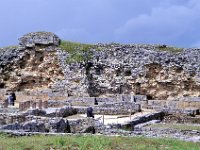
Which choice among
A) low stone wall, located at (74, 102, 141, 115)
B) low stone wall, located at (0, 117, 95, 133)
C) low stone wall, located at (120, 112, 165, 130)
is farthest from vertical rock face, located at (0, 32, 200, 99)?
low stone wall, located at (0, 117, 95, 133)

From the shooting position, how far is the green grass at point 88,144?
1252 cm

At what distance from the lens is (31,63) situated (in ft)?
149

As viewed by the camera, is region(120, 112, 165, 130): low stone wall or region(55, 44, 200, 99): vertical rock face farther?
region(55, 44, 200, 99): vertical rock face

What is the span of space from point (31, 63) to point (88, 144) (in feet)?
109

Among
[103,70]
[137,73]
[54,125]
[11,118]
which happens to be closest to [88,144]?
[54,125]

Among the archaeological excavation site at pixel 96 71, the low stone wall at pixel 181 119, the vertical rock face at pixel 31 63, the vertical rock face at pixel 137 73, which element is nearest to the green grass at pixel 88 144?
the low stone wall at pixel 181 119

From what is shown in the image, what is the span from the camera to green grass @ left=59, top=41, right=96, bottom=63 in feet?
145

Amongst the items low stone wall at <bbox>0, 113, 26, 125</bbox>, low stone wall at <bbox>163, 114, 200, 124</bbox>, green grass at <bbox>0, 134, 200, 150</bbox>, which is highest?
Result: low stone wall at <bbox>0, 113, 26, 125</bbox>

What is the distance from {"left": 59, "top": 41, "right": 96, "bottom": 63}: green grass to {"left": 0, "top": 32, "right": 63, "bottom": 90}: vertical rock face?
101 centimetres

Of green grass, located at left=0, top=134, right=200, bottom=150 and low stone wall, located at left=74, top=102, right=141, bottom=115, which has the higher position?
low stone wall, located at left=74, top=102, right=141, bottom=115

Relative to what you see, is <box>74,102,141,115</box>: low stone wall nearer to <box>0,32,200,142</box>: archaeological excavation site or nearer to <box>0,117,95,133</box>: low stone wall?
<box>0,32,200,142</box>: archaeological excavation site

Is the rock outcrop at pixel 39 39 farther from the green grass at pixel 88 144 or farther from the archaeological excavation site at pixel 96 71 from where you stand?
the green grass at pixel 88 144

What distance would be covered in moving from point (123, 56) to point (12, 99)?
12.3 m

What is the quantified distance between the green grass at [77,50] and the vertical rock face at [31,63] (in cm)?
101
